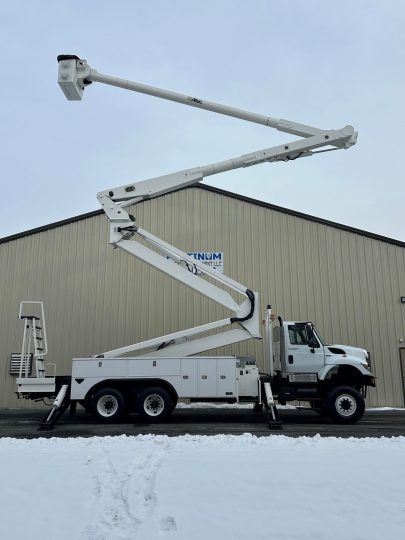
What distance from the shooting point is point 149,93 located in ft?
42.7

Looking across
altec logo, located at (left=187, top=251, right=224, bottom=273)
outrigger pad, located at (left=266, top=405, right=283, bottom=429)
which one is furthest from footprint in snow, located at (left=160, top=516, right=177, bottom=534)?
altec logo, located at (left=187, top=251, right=224, bottom=273)

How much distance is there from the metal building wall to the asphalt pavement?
12.3 ft

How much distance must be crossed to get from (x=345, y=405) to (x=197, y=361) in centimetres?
417

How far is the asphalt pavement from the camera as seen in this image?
1062 centimetres

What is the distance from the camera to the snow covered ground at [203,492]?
4.71m

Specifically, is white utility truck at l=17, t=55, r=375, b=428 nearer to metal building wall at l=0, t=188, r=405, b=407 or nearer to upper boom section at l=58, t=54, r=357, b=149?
upper boom section at l=58, t=54, r=357, b=149

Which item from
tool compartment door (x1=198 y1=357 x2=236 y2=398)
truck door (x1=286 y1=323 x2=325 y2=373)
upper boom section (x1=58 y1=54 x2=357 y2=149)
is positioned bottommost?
tool compartment door (x1=198 y1=357 x2=236 y2=398)

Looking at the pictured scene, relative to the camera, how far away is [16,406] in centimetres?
1767

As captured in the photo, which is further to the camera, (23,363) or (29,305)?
(29,305)

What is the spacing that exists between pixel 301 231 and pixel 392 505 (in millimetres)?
14820

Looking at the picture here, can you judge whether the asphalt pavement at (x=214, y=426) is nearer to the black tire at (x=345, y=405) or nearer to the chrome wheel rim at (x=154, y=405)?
the black tire at (x=345, y=405)

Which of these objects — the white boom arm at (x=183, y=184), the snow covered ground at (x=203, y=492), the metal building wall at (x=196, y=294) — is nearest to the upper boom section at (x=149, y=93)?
the white boom arm at (x=183, y=184)

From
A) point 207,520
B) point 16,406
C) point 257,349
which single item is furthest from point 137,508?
point 16,406

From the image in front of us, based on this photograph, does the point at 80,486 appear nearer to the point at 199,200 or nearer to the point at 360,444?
the point at 360,444
